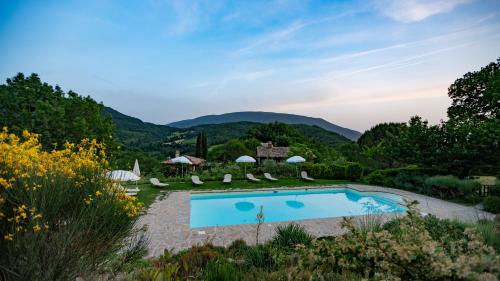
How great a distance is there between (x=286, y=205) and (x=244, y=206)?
2.12 m

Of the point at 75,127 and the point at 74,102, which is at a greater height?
the point at 74,102

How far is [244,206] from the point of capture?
41.6 feet

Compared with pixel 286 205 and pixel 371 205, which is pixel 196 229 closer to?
pixel 286 205

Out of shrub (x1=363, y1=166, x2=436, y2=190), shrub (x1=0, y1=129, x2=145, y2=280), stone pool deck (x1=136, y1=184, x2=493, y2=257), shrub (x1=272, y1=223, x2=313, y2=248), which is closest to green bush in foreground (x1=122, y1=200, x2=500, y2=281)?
shrub (x1=0, y1=129, x2=145, y2=280)

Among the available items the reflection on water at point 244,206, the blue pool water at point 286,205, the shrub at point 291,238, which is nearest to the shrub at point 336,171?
the blue pool water at point 286,205

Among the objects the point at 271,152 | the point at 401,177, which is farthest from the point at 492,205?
the point at 271,152

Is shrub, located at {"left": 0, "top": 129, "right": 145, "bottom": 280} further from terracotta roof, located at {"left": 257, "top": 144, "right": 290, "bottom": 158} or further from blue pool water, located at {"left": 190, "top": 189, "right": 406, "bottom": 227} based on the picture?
terracotta roof, located at {"left": 257, "top": 144, "right": 290, "bottom": 158}

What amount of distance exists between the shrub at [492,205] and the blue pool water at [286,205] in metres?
2.79

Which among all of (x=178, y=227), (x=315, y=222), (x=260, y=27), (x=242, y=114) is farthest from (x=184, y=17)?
(x=242, y=114)

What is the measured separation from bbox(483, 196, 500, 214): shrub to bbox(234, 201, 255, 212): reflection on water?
9.41 meters

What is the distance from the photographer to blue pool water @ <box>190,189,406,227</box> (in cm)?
1093

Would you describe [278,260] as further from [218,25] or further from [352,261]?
[218,25]

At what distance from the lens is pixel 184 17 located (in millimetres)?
12297

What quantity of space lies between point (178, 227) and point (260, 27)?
34.8 ft
